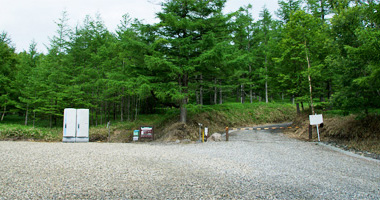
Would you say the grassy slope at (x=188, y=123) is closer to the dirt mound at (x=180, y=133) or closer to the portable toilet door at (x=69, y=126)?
the dirt mound at (x=180, y=133)

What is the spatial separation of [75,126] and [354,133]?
13766 millimetres

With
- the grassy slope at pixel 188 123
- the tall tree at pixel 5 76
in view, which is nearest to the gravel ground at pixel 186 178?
the grassy slope at pixel 188 123

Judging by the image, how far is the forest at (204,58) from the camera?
28.0 feet

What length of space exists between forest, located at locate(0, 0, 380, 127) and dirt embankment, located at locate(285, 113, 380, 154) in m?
0.82

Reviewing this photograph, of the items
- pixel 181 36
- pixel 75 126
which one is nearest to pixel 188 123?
pixel 181 36

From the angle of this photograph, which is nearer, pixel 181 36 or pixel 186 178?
pixel 186 178

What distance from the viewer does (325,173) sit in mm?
5066

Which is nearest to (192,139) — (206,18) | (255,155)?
(255,155)

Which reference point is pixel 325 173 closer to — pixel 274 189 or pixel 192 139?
pixel 274 189

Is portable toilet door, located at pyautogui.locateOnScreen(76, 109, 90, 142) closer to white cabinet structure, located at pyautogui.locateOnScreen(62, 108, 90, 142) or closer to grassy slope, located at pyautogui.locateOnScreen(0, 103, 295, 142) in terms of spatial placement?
white cabinet structure, located at pyautogui.locateOnScreen(62, 108, 90, 142)

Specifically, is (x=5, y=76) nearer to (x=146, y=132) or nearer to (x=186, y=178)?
(x=146, y=132)

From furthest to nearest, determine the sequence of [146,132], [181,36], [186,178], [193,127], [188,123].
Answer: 1. [188,123]
2. [193,127]
3. [181,36]
4. [146,132]
5. [186,178]

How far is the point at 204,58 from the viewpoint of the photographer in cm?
1070

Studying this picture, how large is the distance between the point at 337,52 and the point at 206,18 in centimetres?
699
